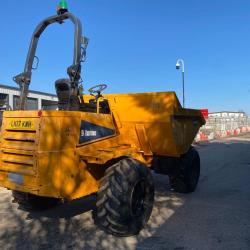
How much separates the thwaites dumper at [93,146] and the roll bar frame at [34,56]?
0.02 m

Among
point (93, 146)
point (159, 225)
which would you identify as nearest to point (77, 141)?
point (93, 146)

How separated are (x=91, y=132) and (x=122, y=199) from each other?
A: 1.12m

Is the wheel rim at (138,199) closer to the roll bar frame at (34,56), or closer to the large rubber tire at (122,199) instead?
the large rubber tire at (122,199)

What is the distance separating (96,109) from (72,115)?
127cm

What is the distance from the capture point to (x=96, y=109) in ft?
21.7

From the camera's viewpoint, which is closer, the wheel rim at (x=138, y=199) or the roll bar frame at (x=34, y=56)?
the wheel rim at (x=138, y=199)

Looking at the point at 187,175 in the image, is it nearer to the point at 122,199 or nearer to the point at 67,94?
the point at 122,199

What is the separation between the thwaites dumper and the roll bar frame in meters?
0.02

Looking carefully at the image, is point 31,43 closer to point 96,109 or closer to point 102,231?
point 96,109

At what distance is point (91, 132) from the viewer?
574cm

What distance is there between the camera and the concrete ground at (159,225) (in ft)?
17.3

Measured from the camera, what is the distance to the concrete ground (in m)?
5.27

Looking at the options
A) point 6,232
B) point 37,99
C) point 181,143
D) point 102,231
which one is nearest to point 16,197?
point 6,232

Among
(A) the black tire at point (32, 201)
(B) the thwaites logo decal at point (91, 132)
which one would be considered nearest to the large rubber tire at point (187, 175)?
(B) the thwaites logo decal at point (91, 132)
